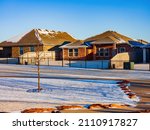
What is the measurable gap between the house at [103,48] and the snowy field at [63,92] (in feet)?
44.8

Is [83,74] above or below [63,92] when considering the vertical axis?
above

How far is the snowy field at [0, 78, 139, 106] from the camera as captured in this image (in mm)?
9961

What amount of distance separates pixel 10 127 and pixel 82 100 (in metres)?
3.77

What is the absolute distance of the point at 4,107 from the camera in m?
8.90

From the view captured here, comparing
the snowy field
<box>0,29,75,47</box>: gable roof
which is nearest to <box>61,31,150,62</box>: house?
<box>0,29,75,47</box>: gable roof

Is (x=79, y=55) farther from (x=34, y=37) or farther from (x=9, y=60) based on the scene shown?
(x=34, y=37)

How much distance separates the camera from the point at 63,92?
11344 mm

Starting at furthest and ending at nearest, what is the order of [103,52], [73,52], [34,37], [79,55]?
[79,55] → [73,52] → [103,52] → [34,37]

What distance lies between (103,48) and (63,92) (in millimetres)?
16798

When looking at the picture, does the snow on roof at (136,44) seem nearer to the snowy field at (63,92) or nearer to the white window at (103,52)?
the white window at (103,52)

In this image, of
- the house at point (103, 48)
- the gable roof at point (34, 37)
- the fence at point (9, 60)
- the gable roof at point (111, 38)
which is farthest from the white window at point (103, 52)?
the fence at point (9, 60)

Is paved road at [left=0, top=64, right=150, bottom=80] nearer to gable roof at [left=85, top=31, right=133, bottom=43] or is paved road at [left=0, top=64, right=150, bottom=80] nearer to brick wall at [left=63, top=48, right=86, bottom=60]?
gable roof at [left=85, top=31, right=133, bottom=43]

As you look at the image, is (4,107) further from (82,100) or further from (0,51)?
(0,51)

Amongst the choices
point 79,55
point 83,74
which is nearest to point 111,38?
point 79,55
